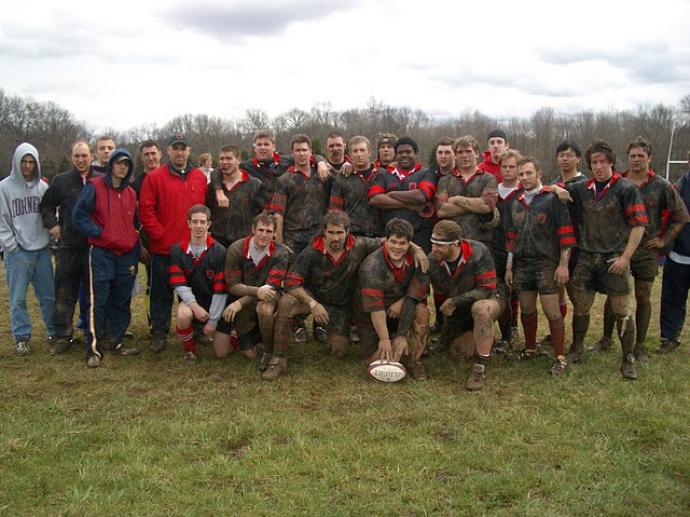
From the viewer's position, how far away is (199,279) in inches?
244

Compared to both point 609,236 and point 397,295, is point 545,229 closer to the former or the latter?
point 609,236

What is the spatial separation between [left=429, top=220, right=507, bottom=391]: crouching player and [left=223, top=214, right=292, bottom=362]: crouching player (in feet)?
5.14

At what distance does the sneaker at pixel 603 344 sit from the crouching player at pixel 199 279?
405cm

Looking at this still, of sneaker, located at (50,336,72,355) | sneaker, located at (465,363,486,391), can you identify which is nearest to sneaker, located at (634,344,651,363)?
sneaker, located at (465,363,486,391)

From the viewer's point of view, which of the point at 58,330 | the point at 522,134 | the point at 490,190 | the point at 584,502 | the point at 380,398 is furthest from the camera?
the point at 522,134

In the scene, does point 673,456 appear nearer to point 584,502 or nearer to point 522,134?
point 584,502

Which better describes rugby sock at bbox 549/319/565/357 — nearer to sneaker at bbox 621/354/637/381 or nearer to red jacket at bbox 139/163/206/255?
sneaker at bbox 621/354/637/381

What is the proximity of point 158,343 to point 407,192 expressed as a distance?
322 centimetres

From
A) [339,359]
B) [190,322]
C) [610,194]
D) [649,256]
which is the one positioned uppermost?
[610,194]

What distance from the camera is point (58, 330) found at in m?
6.43

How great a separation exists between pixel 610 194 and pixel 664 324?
1.85 m

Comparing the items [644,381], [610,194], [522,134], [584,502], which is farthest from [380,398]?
[522,134]

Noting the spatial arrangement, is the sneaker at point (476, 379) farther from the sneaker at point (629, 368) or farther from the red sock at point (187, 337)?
the red sock at point (187, 337)

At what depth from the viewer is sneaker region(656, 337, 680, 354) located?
20.7ft
